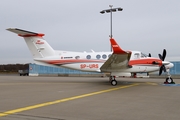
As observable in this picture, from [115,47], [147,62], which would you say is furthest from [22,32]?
[147,62]

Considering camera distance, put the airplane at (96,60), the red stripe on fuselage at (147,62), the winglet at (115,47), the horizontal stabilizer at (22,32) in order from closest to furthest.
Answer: the winglet at (115,47) < the airplane at (96,60) < the red stripe on fuselage at (147,62) < the horizontal stabilizer at (22,32)

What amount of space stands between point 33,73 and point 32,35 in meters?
25.8

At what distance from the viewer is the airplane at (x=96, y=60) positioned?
17.2m

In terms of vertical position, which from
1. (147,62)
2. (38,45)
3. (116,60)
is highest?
(38,45)

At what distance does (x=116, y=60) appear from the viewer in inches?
631

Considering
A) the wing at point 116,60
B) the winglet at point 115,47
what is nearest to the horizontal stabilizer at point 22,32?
the wing at point 116,60

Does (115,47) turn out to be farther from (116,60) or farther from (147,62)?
(147,62)

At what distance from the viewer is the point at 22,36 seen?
19672 mm

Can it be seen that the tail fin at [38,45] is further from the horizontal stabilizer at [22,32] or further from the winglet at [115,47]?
the winglet at [115,47]

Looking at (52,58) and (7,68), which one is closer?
(52,58)

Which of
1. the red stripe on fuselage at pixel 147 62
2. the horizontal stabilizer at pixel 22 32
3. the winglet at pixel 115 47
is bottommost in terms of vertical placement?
the red stripe on fuselage at pixel 147 62

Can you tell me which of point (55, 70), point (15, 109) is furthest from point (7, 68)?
point (15, 109)

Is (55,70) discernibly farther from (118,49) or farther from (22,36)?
(118,49)

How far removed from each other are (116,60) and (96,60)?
3219mm
